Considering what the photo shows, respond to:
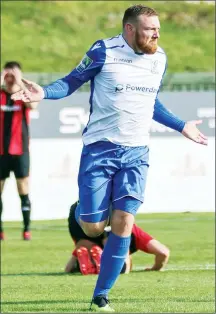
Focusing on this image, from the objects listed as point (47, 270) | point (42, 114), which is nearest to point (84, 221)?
point (47, 270)

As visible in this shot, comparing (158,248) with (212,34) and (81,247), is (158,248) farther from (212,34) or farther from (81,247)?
(212,34)

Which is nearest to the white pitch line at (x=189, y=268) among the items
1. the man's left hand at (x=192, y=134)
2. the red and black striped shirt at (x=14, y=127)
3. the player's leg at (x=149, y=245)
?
the player's leg at (x=149, y=245)

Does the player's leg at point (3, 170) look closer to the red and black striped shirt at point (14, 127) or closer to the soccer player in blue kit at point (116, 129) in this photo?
the red and black striped shirt at point (14, 127)

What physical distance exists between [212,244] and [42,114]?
6085 millimetres

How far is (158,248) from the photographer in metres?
10.5

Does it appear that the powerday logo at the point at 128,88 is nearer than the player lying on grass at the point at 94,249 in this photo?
Yes

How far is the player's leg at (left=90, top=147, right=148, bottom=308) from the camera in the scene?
23.8ft

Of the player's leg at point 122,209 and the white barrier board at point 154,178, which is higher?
the player's leg at point 122,209

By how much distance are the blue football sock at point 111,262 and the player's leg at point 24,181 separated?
7.45 metres

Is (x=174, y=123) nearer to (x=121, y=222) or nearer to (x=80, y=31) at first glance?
(x=121, y=222)

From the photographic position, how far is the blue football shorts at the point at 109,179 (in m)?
7.26

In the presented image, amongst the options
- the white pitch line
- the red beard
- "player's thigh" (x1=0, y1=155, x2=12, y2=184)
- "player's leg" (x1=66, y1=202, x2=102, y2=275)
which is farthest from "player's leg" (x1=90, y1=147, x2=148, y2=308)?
"player's thigh" (x1=0, y1=155, x2=12, y2=184)

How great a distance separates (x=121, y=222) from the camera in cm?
729

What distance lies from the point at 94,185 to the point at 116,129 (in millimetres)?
424
